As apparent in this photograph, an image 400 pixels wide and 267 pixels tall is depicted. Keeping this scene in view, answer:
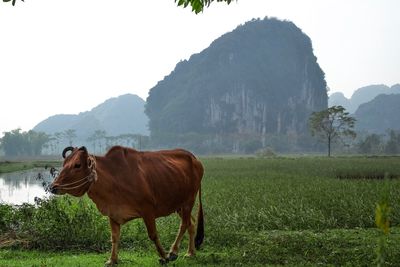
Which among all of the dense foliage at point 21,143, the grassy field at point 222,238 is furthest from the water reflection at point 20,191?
the dense foliage at point 21,143

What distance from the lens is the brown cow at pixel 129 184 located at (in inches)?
232

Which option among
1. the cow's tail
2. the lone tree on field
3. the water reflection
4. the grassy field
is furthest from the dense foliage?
the cow's tail

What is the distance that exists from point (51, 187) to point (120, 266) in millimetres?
1931

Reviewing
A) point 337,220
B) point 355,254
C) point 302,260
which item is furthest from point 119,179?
point 337,220

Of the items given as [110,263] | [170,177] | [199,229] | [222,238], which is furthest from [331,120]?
[110,263]

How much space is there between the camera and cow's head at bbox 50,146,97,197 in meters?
5.76

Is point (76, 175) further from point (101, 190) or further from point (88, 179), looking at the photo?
point (101, 190)

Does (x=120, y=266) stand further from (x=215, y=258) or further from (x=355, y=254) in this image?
(x=355, y=254)

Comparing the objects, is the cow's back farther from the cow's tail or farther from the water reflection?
the water reflection

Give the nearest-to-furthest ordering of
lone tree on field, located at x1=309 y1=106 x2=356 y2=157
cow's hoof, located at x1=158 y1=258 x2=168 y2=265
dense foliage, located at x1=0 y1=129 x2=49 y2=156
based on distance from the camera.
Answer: cow's hoof, located at x1=158 y1=258 x2=168 y2=265, lone tree on field, located at x1=309 y1=106 x2=356 y2=157, dense foliage, located at x1=0 y1=129 x2=49 y2=156

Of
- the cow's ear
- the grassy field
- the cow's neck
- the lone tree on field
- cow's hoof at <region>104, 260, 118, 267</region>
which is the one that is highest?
the lone tree on field

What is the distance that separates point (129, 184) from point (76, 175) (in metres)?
0.79

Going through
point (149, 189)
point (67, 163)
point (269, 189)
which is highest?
point (67, 163)

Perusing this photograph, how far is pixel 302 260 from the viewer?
24.7 feet
